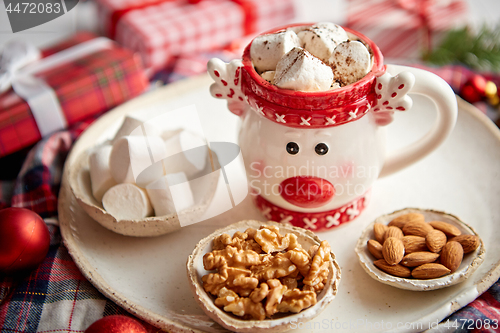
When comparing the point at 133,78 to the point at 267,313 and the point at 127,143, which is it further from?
the point at 267,313

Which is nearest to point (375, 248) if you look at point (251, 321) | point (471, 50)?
point (251, 321)

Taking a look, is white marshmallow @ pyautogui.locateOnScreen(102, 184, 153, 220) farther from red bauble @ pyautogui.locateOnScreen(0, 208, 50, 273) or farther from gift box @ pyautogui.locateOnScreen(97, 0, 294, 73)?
gift box @ pyautogui.locateOnScreen(97, 0, 294, 73)

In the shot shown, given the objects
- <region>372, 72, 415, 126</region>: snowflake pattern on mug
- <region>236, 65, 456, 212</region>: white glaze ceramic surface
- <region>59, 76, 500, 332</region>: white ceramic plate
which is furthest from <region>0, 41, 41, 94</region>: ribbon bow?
<region>372, 72, 415, 126</region>: snowflake pattern on mug

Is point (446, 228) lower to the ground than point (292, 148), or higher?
lower

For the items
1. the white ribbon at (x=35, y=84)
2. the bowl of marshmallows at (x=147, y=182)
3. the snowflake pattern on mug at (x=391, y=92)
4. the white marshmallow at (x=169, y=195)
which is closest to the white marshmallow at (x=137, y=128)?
the bowl of marshmallows at (x=147, y=182)

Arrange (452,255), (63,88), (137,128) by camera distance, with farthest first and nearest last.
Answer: (63,88), (137,128), (452,255)

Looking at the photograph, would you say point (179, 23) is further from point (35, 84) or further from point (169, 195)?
point (169, 195)

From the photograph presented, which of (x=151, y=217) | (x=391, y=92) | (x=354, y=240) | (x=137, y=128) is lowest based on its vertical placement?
(x=354, y=240)
